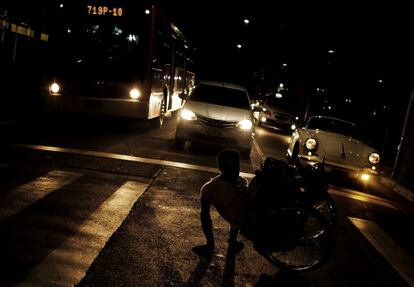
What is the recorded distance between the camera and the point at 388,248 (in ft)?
21.1

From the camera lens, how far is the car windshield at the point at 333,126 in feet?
38.4

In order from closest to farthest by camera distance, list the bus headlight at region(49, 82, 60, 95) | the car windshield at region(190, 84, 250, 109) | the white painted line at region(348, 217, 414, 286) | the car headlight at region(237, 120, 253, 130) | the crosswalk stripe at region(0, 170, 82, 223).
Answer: the white painted line at region(348, 217, 414, 286) → the crosswalk stripe at region(0, 170, 82, 223) → the car headlight at region(237, 120, 253, 130) → the car windshield at region(190, 84, 250, 109) → the bus headlight at region(49, 82, 60, 95)

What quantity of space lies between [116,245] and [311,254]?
7.40 ft

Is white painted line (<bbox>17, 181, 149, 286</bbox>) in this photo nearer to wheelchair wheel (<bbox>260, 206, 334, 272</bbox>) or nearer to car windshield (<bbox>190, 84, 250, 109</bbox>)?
wheelchair wheel (<bbox>260, 206, 334, 272</bbox>)

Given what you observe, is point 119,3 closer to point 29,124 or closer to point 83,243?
point 29,124

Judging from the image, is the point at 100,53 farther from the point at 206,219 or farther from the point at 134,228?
the point at 206,219

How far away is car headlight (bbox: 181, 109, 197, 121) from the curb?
5.57m

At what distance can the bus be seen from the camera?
1325 centimetres

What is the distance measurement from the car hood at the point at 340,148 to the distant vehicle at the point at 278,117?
11673mm

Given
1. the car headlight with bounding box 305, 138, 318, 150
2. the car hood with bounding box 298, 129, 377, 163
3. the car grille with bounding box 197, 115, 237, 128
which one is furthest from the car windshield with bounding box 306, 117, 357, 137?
the car grille with bounding box 197, 115, 237, 128

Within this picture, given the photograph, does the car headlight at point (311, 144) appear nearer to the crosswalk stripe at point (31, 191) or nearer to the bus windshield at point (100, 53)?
the crosswalk stripe at point (31, 191)

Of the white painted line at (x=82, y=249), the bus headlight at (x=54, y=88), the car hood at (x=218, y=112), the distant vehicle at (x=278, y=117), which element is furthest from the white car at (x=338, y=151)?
the distant vehicle at (x=278, y=117)

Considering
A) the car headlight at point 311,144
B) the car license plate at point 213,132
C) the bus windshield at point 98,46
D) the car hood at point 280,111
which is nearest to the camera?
the car headlight at point 311,144

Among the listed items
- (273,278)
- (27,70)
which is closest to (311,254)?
(273,278)
